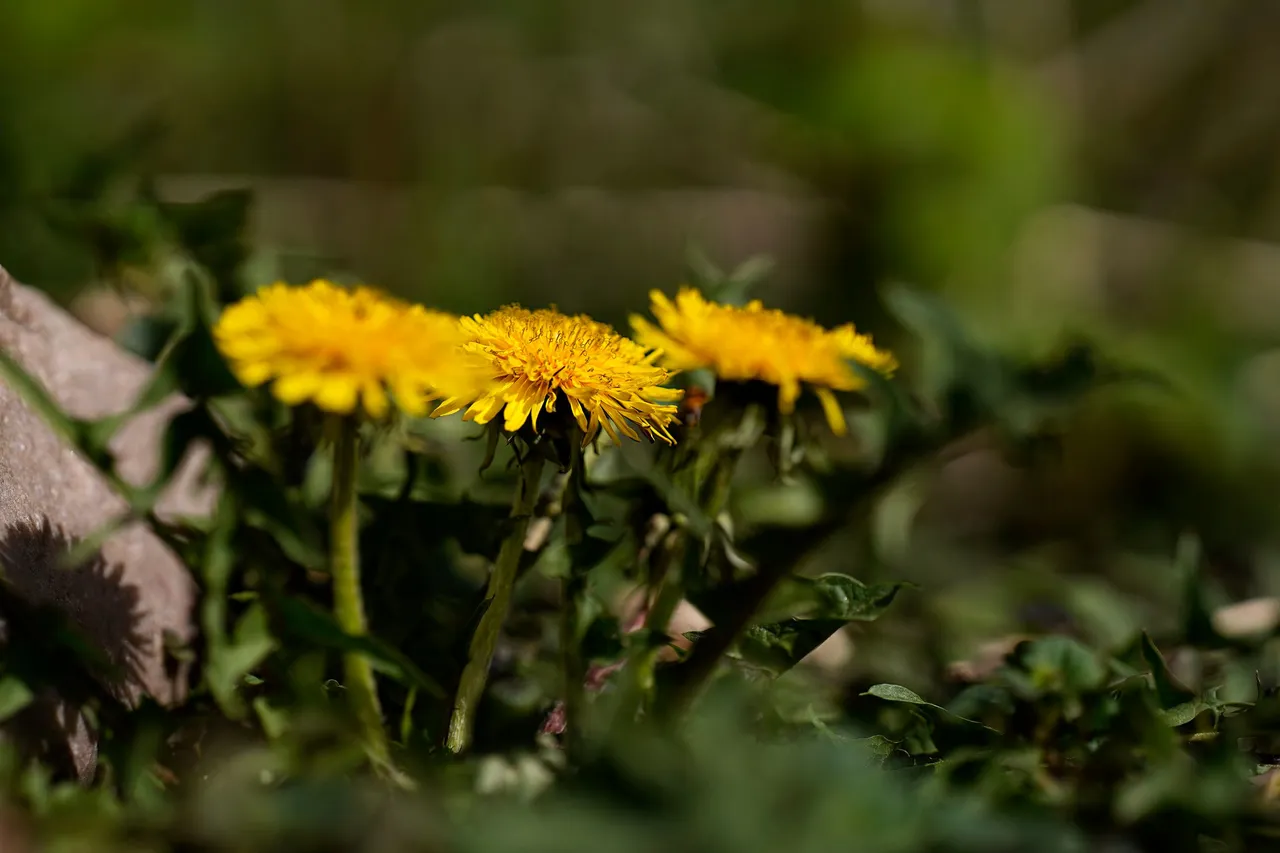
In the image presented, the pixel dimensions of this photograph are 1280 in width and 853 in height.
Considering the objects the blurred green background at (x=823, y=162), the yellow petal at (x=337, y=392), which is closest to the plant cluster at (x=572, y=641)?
the yellow petal at (x=337, y=392)

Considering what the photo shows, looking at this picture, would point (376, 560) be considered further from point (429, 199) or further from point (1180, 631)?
point (429, 199)

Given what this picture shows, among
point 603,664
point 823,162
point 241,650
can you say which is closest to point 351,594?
point 241,650

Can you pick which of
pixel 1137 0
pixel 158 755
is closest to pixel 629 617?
pixel 158 755

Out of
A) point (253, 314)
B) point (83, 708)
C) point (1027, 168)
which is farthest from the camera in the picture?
point (1027, 168)

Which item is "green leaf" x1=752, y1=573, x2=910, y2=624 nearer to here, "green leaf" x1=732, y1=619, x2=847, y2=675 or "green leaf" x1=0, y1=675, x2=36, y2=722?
"green leaf" x1=732, y1=619, x2=847, y2=675

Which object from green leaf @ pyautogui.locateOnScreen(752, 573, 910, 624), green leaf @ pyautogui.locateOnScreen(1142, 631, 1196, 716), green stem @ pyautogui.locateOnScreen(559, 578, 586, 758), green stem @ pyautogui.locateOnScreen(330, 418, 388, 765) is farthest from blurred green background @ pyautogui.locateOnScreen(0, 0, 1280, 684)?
green stem @ pyautogui.locateOnScreen(330, 418, 388, 765)

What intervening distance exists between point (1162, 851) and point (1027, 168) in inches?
100

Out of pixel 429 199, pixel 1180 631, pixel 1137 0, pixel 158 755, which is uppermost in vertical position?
pixel 1137 0

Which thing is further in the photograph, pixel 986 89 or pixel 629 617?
pixel 986 89

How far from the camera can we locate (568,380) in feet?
2.70

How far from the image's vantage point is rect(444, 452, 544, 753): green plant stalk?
0.87 m

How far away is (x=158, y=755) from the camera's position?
94 cm

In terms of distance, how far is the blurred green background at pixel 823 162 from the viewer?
269 centimetres

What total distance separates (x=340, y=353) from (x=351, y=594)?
9.2 inches
